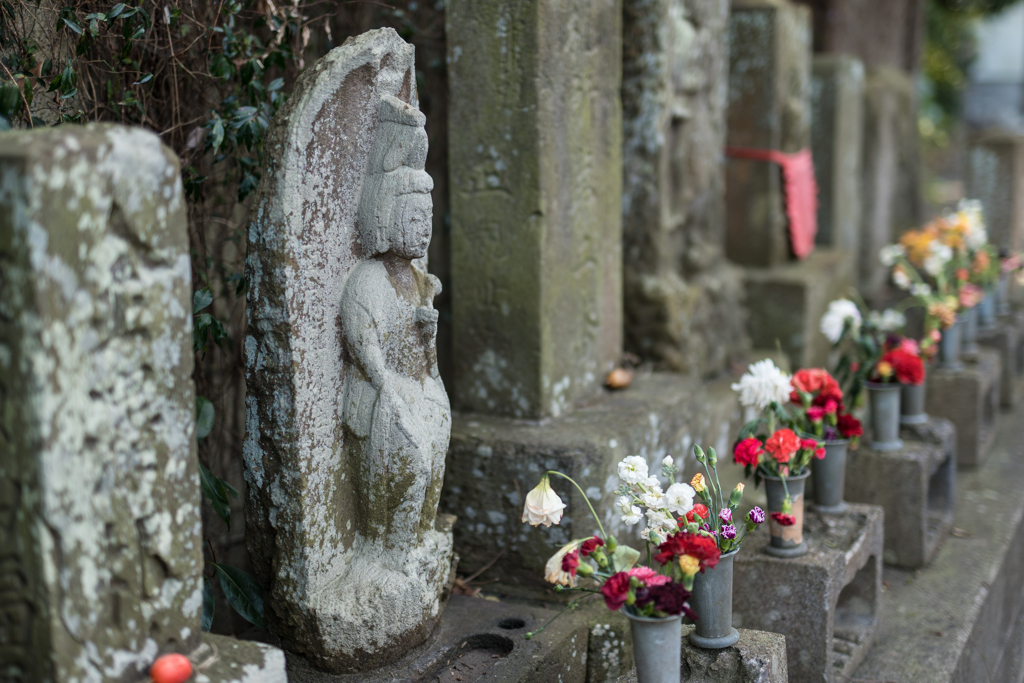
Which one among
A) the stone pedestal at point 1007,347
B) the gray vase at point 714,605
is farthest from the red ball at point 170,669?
the stone pedestal at point 1007,347

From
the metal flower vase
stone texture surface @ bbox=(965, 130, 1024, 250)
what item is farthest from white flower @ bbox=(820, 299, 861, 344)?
stone texture surface @ bbox=(965, 130, 1024, 250)

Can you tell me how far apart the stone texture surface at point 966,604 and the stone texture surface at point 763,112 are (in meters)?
1.61

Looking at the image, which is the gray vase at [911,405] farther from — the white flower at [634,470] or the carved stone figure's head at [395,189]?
the carved stone figure's head at [395,189]

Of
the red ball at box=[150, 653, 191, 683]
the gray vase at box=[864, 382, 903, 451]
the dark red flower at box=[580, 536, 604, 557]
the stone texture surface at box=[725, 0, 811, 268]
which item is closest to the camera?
the red ball at box=[150, 653, 191, 683]

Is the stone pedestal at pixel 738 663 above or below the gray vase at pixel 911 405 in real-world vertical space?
below

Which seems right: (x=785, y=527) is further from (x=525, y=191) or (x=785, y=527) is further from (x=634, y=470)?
(x=525, y=191)

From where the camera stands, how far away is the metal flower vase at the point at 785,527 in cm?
267

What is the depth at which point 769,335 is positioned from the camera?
495cm

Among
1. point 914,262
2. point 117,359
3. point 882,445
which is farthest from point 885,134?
point 117,359

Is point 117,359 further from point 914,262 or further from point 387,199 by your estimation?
point 914,262

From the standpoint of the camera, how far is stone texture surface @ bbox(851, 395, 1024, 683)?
2922 millimetres

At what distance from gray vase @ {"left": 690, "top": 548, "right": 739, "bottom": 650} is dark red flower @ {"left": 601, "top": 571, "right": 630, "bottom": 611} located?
1.11 feet

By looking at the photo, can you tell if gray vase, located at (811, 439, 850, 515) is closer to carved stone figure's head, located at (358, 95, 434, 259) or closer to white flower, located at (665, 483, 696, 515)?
white flower, located at (665, 483, 696, 515)

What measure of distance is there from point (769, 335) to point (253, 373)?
343cm
